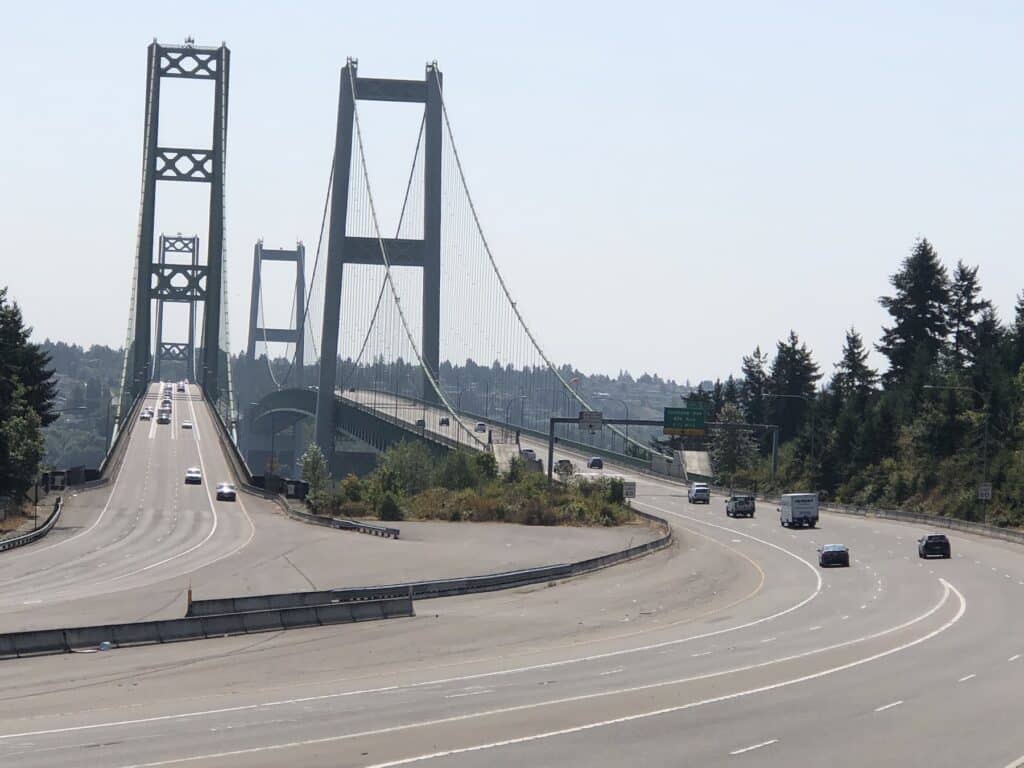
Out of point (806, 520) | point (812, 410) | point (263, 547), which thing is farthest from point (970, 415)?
point (263, 547)

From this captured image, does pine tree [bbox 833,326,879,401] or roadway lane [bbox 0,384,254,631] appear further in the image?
pine tree [bbox 833,326,879,401]

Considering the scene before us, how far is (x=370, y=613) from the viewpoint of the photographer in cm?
4316

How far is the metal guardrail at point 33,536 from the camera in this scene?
64.1m

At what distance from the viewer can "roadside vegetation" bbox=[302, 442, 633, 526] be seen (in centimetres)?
8556

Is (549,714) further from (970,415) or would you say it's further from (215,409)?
(215,409)

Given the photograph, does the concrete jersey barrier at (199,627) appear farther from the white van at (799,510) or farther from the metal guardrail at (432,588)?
the white van at (799,510)

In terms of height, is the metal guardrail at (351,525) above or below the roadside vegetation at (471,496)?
below

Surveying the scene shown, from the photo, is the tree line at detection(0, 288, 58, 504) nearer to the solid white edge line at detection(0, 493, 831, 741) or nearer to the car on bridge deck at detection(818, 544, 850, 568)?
the car on bridge deck at detection(818, 544, 850, 568)

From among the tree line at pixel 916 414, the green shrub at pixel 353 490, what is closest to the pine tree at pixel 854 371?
the tree line at pixel 916 414

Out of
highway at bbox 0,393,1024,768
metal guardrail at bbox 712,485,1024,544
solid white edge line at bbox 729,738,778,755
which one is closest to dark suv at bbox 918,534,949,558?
metal guardrail at bbox 712,485,1024,544

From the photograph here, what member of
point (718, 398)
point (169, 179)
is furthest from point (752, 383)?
point (169, 179)

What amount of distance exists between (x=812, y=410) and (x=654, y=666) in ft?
329

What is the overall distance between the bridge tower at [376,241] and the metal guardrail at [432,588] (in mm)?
52044

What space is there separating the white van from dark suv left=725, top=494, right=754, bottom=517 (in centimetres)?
794
